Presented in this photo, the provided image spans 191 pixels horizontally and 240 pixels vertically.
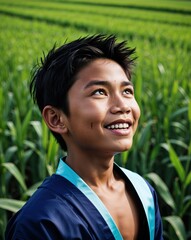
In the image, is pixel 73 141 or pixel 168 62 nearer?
pixel 73 141

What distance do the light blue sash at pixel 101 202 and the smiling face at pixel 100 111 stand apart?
6cm

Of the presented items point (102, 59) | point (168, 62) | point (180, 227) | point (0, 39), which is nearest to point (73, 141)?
point (102, 59)

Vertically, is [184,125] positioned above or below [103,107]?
below

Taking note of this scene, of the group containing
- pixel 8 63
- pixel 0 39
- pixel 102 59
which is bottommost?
pixel 102 59

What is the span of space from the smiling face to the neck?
2 centimetres

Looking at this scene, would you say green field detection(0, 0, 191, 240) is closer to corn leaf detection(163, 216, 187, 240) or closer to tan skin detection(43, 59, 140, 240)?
corn leaf detection(163, 216, 187, 240)

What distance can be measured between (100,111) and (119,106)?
1.9 inches

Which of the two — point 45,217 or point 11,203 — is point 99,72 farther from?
point 11,203

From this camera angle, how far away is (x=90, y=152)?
940mm

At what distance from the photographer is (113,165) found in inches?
41.8

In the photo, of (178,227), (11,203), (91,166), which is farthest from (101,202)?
(178,227)

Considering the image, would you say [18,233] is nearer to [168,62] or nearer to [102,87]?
[102,87]

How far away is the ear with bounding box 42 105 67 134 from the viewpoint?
968mm

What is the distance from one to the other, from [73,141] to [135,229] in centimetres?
27
